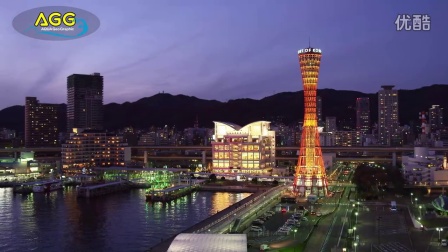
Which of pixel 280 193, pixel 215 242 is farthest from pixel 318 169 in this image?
pixel 215 242

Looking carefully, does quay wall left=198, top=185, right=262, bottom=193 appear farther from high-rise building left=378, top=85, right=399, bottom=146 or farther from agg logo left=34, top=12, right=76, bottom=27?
high-rise building left=378, top=85, right=399, bottom=146

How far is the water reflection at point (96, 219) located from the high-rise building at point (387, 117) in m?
42.8

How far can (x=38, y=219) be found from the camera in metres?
16.3

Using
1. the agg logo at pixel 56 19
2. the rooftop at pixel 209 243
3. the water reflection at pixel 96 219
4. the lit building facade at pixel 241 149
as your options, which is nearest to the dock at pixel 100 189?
the water reflection at pixel 96 219

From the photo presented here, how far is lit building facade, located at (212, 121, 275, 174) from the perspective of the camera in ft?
97.5

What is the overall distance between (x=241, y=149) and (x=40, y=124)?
1495 inches

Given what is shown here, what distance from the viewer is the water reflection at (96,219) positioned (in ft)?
42.7

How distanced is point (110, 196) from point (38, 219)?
20.8ft

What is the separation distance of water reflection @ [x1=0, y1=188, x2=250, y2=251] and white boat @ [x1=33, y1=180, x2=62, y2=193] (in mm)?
970

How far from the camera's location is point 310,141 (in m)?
19.4

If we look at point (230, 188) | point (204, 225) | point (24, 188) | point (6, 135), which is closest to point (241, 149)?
point (230, 188)

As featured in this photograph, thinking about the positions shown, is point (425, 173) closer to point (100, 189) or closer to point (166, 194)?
point (166, 194)

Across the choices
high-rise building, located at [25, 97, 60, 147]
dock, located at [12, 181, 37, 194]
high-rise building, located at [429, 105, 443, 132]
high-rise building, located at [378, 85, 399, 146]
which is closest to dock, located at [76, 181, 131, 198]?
dock, located at [12, 181, 37, 194]

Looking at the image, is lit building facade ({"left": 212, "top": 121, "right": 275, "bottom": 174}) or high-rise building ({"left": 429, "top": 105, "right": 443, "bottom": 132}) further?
high-rise building ({"left": 429, "top": 105, "right": 443, "bottom": 132})
